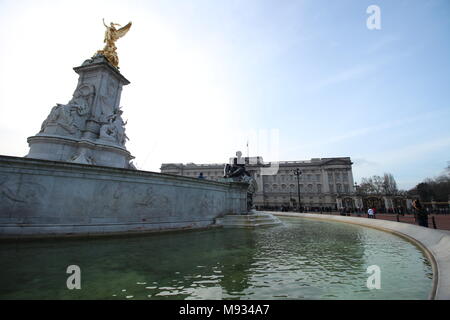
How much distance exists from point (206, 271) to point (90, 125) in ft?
41.6

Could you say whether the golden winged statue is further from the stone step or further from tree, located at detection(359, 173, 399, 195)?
tree, located at detection(359, 173, 399, 195)

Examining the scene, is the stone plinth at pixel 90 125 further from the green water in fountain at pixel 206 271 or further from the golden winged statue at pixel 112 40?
the green water in fountain at pixel 206 271

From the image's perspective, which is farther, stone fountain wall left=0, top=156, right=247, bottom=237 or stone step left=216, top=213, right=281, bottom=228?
stone step left=216, top=213, right=281, bottom=228

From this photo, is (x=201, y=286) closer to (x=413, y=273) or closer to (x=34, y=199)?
(x=413, y=273)

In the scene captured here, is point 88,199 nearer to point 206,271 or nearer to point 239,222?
point 206,271

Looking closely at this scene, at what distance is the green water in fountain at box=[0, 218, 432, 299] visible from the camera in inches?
123

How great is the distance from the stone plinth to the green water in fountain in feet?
22.0

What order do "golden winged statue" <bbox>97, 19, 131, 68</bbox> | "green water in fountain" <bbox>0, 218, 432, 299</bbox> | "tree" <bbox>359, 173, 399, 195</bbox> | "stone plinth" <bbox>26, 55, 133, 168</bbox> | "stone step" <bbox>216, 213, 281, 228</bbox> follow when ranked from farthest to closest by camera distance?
"tree" <bbox>359, 173, 399, 195</bbox> → "golden winged statue" <bbox>97, 19, 131, 68</bbox> → "stone step" <bbox>216, 213, 281, 228</bbox> → "stone plinth" <bbox>26, 55, 133, 168</bbox> → "green water in fountain" <bbox>0, 218, 432, 299</bbox>

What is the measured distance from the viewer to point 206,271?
4156 mm

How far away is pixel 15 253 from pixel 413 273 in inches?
343

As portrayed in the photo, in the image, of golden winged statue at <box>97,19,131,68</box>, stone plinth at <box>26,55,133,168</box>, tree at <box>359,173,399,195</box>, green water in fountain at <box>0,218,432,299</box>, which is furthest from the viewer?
tree at <box>359,173,399,195</box>

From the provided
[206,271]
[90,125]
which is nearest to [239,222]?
[206,271]

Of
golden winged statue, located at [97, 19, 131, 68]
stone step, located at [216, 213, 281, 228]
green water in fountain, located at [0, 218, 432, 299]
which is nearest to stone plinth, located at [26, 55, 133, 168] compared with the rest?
golden winged statue, located at [97, 19, 131, 68]
